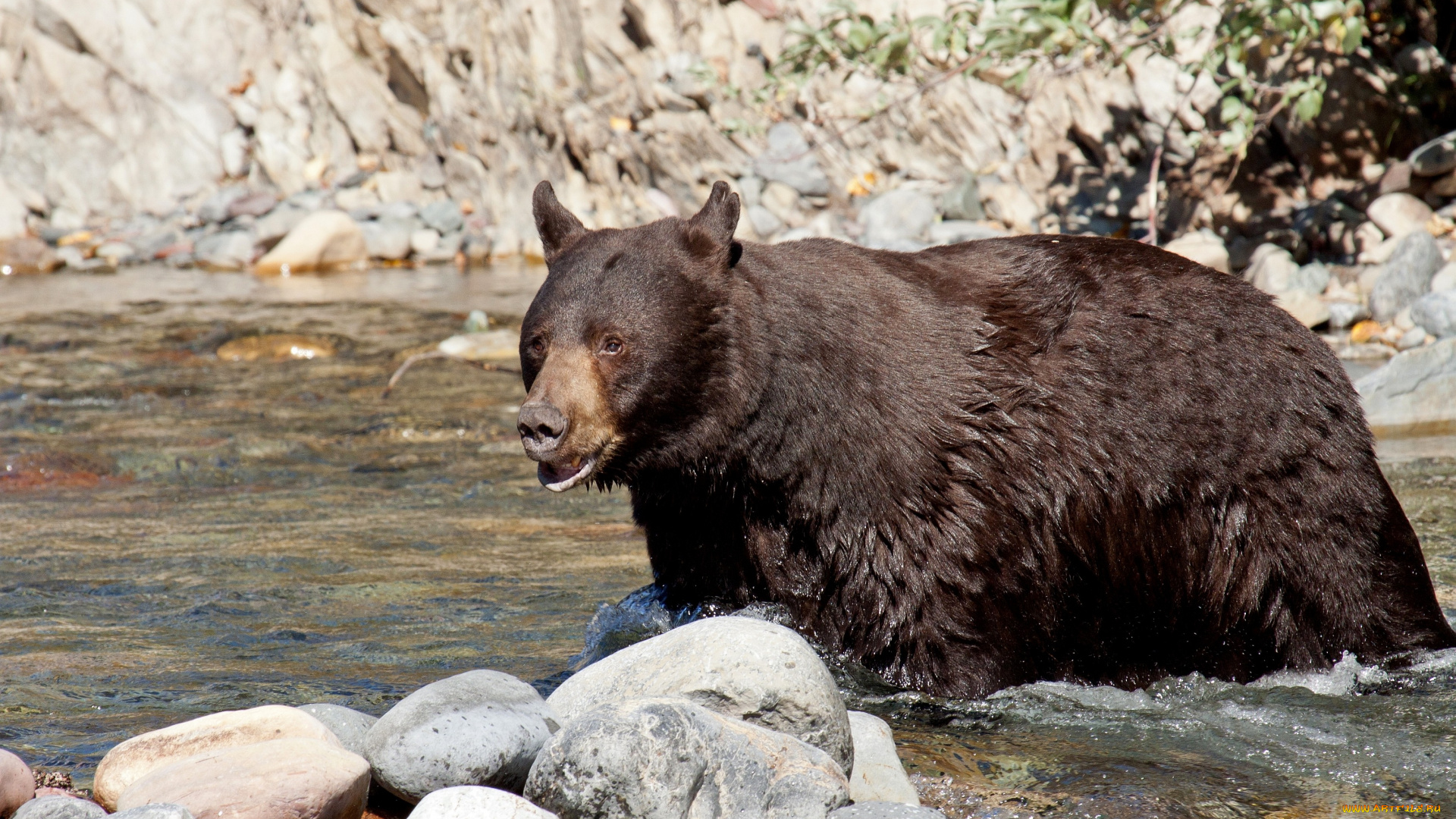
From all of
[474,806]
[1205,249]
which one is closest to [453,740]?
[474,806]

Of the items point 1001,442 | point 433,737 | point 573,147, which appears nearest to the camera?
point 433,737

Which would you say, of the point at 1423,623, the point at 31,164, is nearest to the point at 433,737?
the point at 1423,623

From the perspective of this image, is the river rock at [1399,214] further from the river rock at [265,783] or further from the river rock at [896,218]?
the river rock at [265,783]

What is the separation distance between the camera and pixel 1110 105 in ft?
44.5

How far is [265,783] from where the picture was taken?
3.20 m

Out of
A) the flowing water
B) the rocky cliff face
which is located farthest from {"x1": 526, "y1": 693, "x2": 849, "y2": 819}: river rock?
the rocky cliff face

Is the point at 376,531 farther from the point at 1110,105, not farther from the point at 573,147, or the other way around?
the point at 573,147

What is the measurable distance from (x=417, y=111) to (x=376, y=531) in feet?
62.7

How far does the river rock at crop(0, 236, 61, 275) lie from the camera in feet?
67.9

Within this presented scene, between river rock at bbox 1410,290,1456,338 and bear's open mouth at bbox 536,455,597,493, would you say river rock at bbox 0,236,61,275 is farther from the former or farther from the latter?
bear's open mouth at bbox 536,455,597,493

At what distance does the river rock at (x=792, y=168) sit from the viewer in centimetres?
1725

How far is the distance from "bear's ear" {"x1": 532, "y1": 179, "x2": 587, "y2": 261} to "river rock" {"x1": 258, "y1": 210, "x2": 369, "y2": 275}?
637 inches

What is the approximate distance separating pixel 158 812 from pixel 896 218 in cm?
1289

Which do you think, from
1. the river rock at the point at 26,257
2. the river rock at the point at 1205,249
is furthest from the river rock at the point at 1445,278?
the river rock at the point at 26,257
